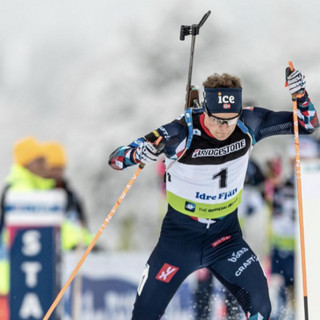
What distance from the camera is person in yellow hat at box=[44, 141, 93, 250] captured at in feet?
23.0

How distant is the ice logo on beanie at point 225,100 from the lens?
14.6ft

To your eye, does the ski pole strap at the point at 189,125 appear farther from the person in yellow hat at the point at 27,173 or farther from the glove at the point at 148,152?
the person in yellow hat at the point at 27,173

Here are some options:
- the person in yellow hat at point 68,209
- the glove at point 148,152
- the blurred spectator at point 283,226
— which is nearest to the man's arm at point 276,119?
the glove at point 148,152

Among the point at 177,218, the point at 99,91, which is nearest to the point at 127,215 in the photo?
the point at 99,91

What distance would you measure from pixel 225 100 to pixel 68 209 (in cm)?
311

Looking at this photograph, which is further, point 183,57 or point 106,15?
point 106,15

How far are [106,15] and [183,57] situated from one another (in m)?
3.11

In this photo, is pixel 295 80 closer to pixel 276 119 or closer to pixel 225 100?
pixel 276 119

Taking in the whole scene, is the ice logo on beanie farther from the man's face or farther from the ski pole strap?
the ski pole strap

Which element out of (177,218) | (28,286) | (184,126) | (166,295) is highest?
(184,126)

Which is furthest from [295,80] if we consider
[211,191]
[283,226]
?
[283,226]

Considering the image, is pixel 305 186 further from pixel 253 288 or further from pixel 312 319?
pixel 253 288

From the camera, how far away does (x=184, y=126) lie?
452cm

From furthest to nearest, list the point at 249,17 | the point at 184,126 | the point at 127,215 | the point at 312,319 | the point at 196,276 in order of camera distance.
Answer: the point at 249,17 < the point at 127,215 < the point at 196,276 < the point at 312,319 < the point at 184,126
